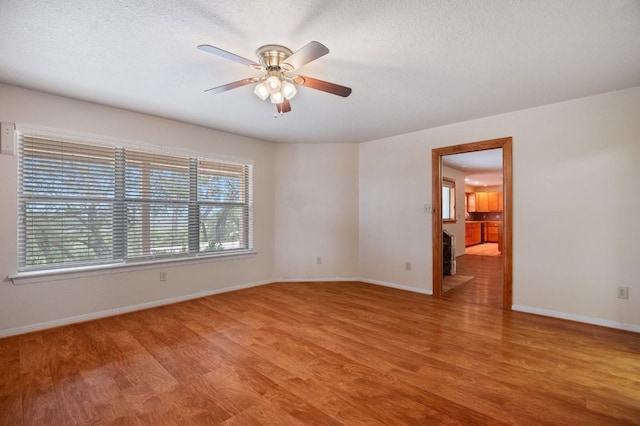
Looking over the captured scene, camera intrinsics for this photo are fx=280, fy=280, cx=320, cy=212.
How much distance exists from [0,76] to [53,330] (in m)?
2.39

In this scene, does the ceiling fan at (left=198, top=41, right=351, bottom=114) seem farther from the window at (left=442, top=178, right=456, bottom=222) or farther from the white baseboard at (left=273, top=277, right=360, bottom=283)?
the window at (left=442, top=178, right=456, bottom=222)

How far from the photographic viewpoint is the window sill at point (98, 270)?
107 inches

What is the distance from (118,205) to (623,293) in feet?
18.0

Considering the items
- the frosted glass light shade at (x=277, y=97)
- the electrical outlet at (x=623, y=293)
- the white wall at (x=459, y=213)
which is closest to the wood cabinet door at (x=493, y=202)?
the white wall at (x=459, y=213)

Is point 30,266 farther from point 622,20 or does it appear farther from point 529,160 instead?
point 529,160

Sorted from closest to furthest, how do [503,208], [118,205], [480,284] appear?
[118,205] < [503,208] < [480,284]

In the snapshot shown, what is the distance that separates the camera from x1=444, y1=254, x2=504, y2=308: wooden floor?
3.82 m

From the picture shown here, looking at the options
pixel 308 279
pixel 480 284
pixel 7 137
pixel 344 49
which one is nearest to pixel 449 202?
pixel 480 284

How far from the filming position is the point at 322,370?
2.07 metres

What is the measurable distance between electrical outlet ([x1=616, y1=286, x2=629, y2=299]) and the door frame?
0.90 m

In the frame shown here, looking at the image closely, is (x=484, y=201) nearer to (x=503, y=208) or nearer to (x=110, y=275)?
(x=503, y=208)

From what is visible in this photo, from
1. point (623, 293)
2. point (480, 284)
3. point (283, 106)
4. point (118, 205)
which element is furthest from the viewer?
point (480, 284)

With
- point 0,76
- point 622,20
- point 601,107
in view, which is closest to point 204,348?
point 0,76

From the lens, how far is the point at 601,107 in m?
2.90
